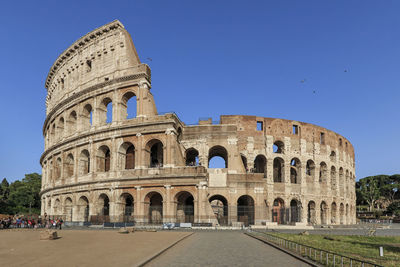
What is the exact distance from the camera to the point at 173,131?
97.2 feet

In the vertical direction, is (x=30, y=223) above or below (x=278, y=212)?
below

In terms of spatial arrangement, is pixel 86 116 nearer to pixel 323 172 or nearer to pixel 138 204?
pixel 138 204

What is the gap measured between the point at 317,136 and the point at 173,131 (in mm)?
20027

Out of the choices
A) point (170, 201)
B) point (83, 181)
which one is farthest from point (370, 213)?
point (83, 181)

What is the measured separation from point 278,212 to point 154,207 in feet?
44.8

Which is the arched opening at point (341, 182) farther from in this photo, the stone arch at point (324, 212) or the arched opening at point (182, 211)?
the arched opening at point (182, 211)

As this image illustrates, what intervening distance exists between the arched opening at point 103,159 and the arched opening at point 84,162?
226cm

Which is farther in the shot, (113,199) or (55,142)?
(55,142)

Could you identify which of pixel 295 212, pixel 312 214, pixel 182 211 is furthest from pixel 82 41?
pixel 312 214

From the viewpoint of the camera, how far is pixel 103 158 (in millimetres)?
33156

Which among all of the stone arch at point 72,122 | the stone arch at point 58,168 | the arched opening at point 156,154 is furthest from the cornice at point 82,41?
the arched opening at point 156,154

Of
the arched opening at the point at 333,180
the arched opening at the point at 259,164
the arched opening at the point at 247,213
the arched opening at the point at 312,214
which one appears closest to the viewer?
the arched opening at the point at 247,213

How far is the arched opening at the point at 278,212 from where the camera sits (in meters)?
33.5

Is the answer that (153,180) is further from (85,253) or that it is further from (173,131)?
(85,253)
